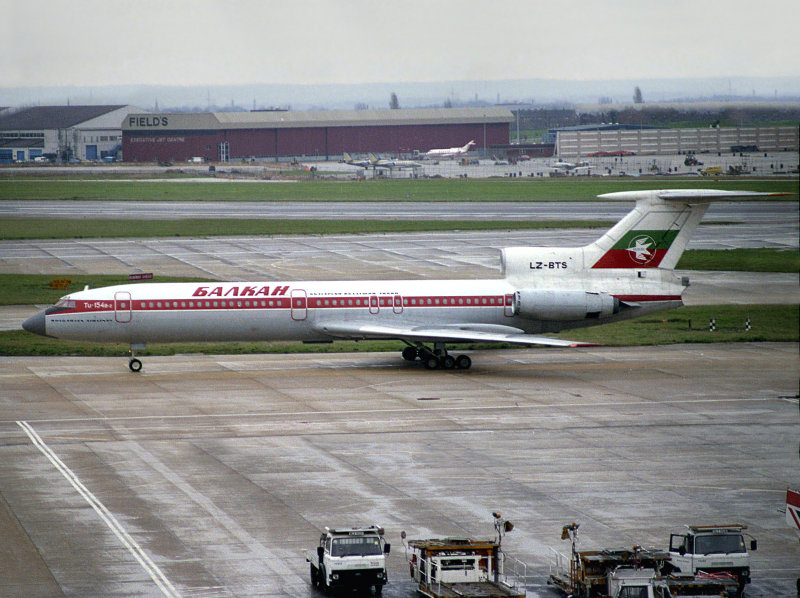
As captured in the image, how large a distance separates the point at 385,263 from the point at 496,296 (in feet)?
113

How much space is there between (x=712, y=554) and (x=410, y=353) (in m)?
28.9

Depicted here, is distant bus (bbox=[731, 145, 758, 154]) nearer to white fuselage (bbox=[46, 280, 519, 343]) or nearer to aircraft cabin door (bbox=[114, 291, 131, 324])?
white fuselage (bbox=[46, 280, 519, 343])

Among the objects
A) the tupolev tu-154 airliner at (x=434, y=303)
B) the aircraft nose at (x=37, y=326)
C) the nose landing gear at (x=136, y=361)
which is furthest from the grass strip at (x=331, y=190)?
the nose landing gear at (x=136, y=361)

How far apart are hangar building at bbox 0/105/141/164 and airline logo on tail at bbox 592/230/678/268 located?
210 feet

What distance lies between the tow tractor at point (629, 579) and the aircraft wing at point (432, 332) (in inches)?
946

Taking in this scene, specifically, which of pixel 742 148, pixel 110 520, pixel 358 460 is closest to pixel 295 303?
pixel 358 460

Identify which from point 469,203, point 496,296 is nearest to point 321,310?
point 496,296

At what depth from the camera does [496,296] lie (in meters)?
49.5

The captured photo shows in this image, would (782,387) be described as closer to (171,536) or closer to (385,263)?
(171,536)

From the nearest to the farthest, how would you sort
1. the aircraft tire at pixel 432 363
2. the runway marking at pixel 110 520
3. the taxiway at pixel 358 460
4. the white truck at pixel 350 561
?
1. the white truck at pixel 350 561
2. the runway marking at pixel 110 520
3. the taxiway at pixel 358 460
4. the aircraft tire at pixel 432 363

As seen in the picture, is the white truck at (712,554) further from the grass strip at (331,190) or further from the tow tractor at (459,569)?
the grass strip at (331,190)

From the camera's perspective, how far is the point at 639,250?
49.8 meters

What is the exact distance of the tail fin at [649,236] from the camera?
49688mm

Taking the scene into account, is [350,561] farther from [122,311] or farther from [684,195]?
[684,195]
